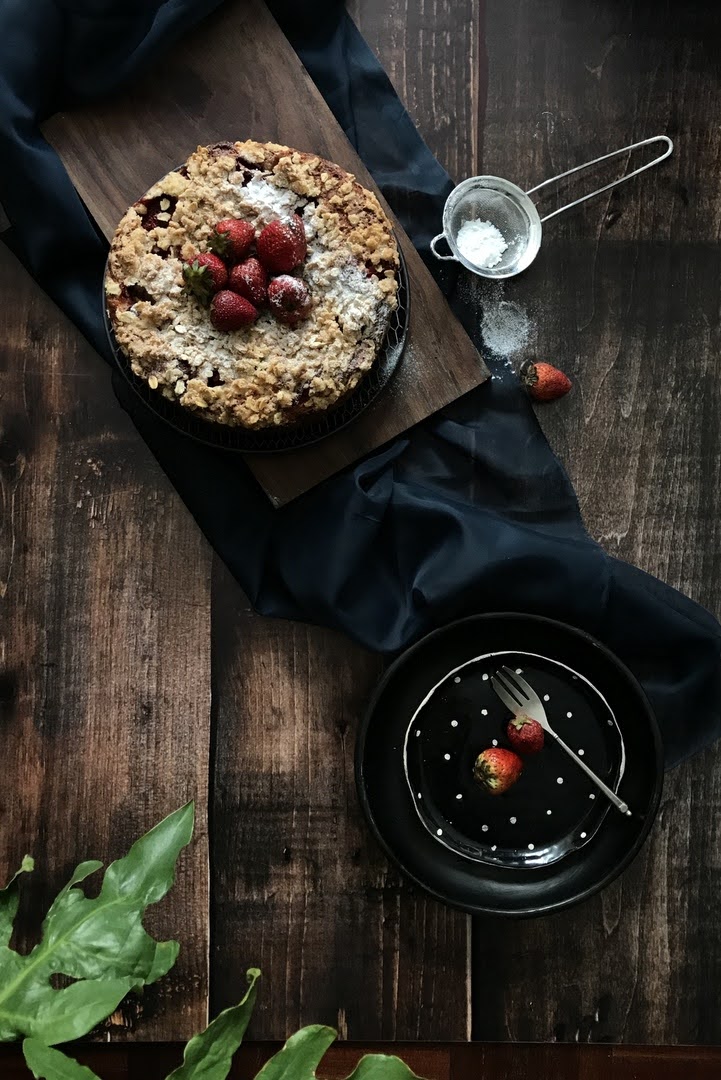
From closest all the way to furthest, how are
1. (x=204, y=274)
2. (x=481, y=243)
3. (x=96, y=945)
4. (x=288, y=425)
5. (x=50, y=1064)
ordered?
(x=50, y=1064)
(x=96, y=945)
(x=204, y=274)
(x=288, y=425)
(x=481, y=243)

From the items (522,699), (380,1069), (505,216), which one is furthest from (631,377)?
(380,1069)

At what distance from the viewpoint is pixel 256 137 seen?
187cm

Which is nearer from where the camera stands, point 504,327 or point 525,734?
point 525,734

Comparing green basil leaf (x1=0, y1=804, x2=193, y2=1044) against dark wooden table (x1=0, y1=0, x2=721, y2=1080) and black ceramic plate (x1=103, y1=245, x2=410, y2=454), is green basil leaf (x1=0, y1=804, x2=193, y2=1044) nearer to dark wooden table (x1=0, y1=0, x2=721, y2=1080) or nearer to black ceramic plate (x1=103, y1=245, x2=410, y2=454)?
dark wooden table (x1=0, y1=0, x2=721, y2=1080)

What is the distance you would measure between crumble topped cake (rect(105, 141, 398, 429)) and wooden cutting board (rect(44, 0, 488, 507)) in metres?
0.13

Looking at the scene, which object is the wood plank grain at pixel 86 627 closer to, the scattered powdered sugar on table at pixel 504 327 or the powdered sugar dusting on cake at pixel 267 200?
the powdered sugar dusting on cake at pixel 267 200

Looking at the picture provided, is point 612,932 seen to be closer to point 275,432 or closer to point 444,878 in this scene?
point 444,878

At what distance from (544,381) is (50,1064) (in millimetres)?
1387

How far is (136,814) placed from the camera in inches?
75.5

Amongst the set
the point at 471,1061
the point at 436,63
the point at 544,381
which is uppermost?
the point at 436,63

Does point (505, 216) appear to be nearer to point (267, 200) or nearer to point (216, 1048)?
point (267, 200)

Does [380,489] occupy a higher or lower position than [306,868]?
higher

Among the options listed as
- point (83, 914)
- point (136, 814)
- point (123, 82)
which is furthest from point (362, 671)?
point (123, 82)

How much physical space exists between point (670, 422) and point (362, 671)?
776 mm
